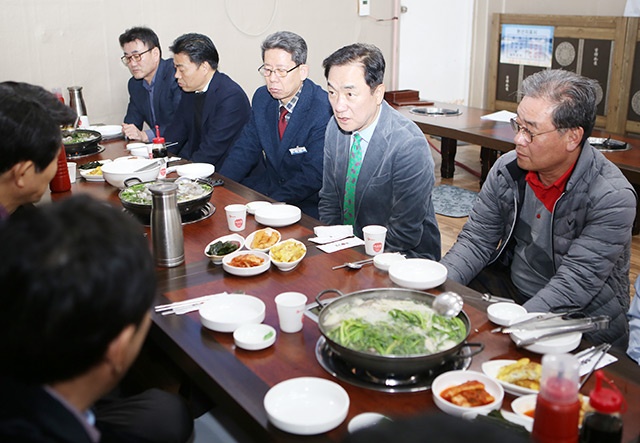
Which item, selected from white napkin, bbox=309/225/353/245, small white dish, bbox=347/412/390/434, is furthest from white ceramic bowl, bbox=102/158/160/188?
small white dish, bbox=347/412/390/434

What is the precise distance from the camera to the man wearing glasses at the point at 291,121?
317 centimetres

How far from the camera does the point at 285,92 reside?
3.19 metres

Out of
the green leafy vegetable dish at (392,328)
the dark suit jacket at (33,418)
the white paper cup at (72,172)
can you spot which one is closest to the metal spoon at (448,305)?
the green leafy vegetable dish at (392,328)

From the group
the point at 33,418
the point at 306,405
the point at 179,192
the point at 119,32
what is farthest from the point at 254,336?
the point at 119,32

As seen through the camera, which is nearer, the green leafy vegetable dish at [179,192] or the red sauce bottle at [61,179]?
the green leafy vegetable dish at [179,192]

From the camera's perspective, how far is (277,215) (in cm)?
238

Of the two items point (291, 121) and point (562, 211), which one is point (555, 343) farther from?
point (291, 121)

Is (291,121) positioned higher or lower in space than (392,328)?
higher

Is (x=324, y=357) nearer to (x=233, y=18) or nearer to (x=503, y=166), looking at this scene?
(x=503, y=166)

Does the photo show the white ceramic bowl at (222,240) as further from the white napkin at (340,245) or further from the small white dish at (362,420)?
the small white dish at (362,420)

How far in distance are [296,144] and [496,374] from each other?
6.75 ft

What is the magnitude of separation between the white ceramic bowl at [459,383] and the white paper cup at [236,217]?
1.15 metres

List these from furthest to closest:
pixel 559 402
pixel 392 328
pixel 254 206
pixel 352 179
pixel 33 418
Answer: pixel 352 179
pixel 254 206
pixel 392 328
pixel 559 402
pixel 33 418

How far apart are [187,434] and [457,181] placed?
169 inches
